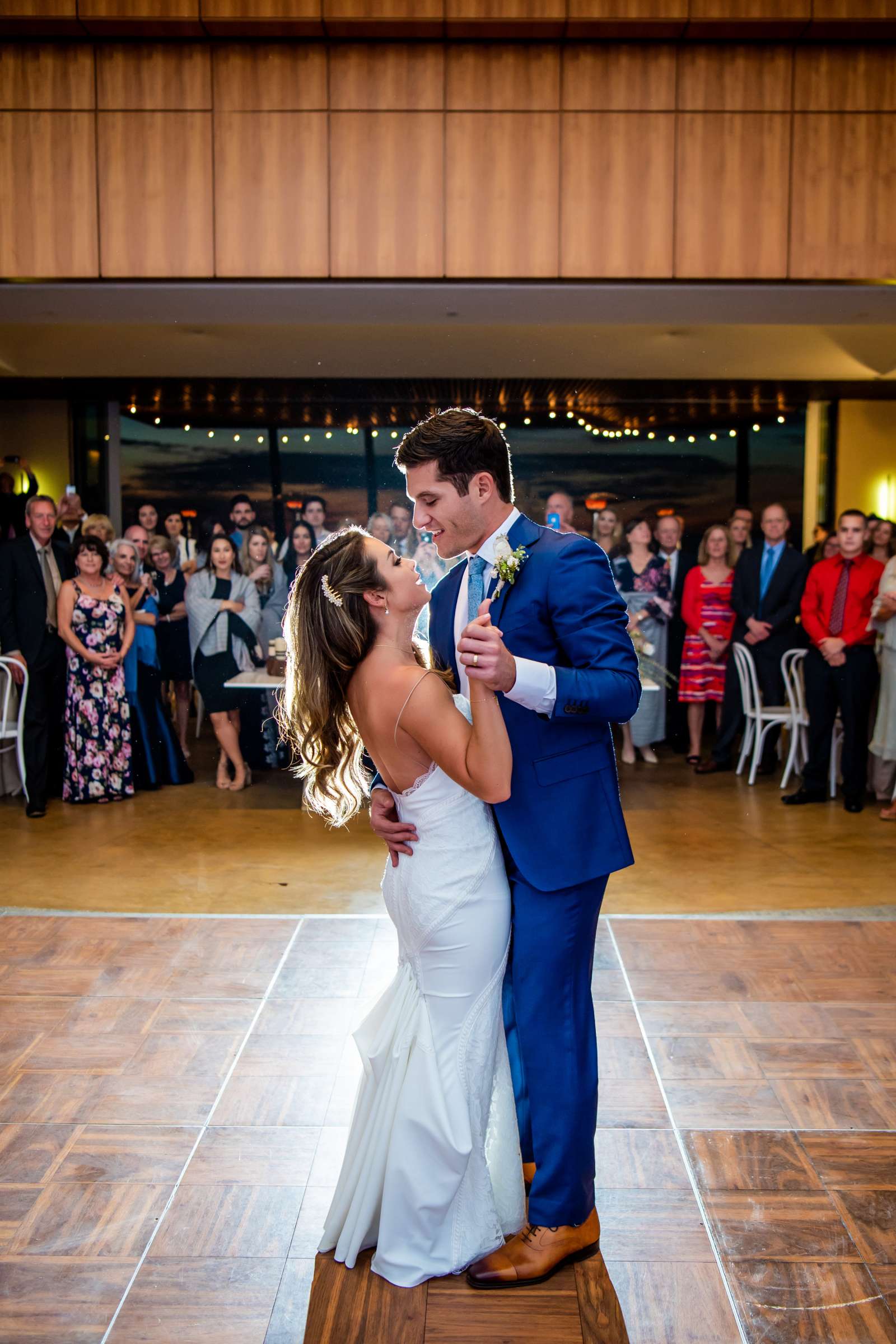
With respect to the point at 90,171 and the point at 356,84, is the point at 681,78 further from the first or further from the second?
the point at 90,171

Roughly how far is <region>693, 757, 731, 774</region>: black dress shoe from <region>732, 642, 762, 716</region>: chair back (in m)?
0.46

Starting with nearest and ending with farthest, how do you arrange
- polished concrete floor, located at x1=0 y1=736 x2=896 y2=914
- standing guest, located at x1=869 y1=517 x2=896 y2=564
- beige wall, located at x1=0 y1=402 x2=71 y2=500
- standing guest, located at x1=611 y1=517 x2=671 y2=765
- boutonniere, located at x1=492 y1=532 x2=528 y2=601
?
1. boutonniere, located at x1=492 y1=532 x2=528 y2=601
2. polished concrete floor, located at x1=0 y1=736 x2=896 y2=914
3. standing guest, located at x1=869 y1=517 x2=896 y2=564
4. standing guest, located at x1=611 y1=517 x2=671 y2=765
5. beige wall, located at x1=0 y1=402 x2=71 y2=500

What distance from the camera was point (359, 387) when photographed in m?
10.5

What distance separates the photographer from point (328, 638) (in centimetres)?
217

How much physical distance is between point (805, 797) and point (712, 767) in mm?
1081

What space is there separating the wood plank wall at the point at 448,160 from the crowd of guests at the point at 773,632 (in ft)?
5.90

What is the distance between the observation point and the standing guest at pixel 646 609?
8.25m

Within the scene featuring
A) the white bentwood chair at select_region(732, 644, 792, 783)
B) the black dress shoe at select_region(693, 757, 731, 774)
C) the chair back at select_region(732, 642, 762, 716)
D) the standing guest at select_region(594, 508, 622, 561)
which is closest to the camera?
the white bentwood chair at select_region(732, 644, 792, 783)

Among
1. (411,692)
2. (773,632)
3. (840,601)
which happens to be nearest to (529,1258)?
(411,692)

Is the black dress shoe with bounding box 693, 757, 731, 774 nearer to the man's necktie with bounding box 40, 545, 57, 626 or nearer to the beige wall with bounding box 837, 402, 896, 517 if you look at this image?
the beige wall with bounding box 837, 402, 896, 517

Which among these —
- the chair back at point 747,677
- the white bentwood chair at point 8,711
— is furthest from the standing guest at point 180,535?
the chair back at point 747,677

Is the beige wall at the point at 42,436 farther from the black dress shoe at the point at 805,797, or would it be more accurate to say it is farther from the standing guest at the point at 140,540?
the black dress shoe at the point at 805,797

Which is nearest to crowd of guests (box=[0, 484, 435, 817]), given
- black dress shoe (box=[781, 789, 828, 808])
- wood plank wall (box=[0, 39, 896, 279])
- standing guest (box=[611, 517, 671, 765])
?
standing guest (box=[611, 517, 671, 765])

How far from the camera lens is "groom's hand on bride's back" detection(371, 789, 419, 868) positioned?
2244 millimetres
